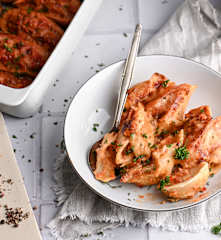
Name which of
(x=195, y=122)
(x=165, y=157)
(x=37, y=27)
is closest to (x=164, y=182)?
Result: (x=165, y=157)

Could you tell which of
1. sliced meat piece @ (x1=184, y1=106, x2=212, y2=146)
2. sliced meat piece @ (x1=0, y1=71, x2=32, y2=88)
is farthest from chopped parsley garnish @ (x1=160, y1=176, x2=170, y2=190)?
sliced meat piece @ (x1=0, y1=71, x2=32, y2=88)

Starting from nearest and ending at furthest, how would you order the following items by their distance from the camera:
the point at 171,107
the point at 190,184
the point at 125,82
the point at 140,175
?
1. the point at 190,184
2. the point at 140,175
3. the point at 171,107
4. the point at 125,82

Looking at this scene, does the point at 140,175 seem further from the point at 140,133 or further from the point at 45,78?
the point at 45,78

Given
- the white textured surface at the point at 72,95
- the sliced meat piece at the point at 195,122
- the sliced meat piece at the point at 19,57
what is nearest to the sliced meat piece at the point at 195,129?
the sliced meat piece at the point at 195,122

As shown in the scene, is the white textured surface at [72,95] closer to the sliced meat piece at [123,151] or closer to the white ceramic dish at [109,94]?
the white ceramic dish at [109,94]

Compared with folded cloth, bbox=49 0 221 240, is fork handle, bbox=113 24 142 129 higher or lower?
higher

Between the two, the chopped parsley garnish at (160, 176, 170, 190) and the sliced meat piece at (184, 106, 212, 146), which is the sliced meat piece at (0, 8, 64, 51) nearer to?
the sliced meat piece at (184, 106, 212, 146)
